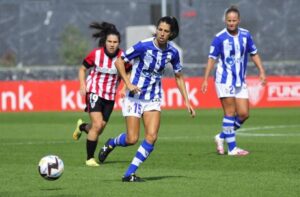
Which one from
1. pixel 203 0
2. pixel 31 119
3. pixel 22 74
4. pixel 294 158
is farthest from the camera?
pixel 203 0

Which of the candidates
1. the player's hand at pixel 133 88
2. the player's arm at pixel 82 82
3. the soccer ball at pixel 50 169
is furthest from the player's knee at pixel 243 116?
the soccer ball at pixel 50 169

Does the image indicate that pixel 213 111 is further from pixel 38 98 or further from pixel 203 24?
pixel 203 24

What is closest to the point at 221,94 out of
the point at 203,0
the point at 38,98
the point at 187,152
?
the point at 187,152

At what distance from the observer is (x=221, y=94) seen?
57.0 feet

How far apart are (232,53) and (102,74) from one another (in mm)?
2345

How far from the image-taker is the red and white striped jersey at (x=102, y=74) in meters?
16.2

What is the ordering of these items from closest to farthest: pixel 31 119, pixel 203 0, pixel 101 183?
1. pixel 101 183
2. pixel 31 119
3. pixel 203 0

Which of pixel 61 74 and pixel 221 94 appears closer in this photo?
pixel 221 94

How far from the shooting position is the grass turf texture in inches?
485

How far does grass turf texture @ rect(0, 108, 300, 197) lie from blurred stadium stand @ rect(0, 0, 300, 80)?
4561 centimetres

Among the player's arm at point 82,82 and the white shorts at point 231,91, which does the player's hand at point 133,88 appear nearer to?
the player's arm at point 82,82

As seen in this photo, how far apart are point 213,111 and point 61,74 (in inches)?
452

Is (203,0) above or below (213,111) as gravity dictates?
above

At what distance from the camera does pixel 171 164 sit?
15.8 meters
